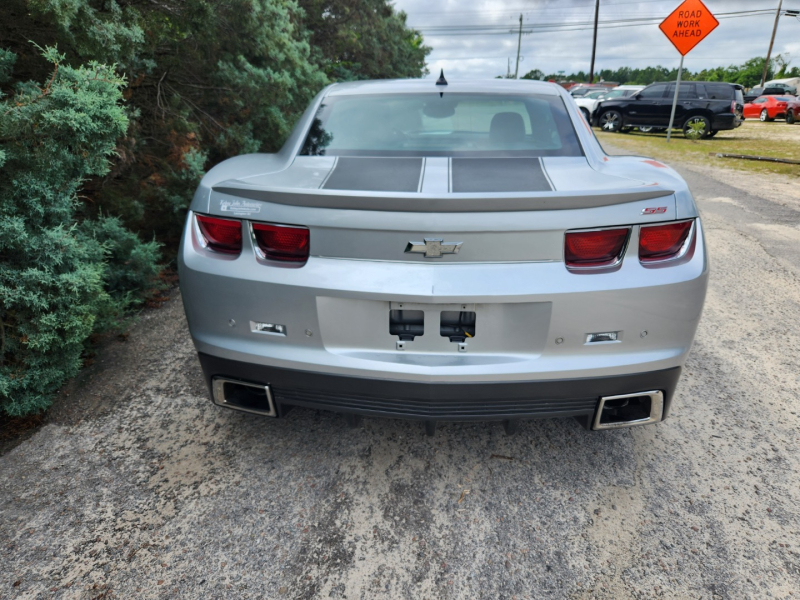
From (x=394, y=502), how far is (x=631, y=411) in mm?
999

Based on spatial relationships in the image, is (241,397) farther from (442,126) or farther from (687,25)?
(687,25)

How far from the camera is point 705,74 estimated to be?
8438 centimetres

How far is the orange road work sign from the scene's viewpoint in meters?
13.6

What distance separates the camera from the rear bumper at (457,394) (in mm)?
1970

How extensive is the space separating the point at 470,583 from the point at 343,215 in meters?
1.31

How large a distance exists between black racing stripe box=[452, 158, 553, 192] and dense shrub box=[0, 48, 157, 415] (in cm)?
173

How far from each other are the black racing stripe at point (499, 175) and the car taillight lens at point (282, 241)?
0.58 meters

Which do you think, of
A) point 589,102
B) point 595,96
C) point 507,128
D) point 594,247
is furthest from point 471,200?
point 595,96

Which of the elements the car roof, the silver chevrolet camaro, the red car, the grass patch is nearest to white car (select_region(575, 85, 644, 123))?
the grass patch

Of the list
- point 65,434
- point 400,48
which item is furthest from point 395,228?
point 400,48

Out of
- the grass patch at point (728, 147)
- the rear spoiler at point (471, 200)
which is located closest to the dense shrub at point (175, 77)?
the rear spoiler at point (471, 200)

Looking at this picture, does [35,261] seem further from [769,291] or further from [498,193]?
[769,291]

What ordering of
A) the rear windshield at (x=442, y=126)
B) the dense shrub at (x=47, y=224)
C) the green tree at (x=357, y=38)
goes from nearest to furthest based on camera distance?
the dense shrub at (x=47, y=224)
the rear windshield at (x=442, y=126)
the green tree at (x=357, y=38)

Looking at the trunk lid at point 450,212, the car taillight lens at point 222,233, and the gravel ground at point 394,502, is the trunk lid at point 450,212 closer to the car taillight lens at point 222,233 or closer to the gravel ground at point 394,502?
the car taillight lens at point 222,233
